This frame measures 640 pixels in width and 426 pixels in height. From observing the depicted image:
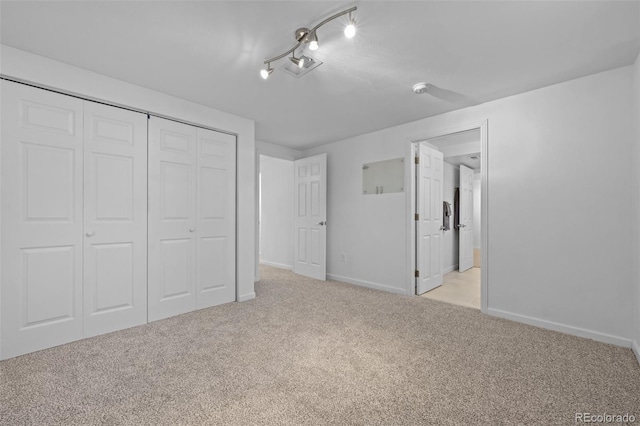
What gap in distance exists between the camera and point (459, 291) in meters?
4.08

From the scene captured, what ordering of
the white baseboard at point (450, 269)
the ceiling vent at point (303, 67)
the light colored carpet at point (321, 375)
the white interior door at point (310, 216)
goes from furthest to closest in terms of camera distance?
the white baseboard at point (450, 269) < the white interior door at point (310, 216) < the ceiling vent at point (303, 67) < the light colored carpet at point (321, 375)

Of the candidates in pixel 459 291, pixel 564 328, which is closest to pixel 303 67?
pixel 564 328

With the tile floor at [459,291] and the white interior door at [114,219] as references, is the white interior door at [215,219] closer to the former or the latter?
the white interior door at [114,219]

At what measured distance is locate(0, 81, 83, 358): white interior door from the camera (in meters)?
2.10

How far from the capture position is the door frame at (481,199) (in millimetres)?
3061

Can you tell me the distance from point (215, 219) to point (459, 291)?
3.52 m

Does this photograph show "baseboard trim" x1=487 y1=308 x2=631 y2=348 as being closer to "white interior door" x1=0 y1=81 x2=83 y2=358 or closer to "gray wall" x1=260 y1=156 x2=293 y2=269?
"gray wall" x1=260 y1=156 x2=293 y2=269

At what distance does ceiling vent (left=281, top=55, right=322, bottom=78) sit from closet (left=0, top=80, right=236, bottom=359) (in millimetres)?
1371

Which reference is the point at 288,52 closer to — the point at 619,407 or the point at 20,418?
the point at 20,418

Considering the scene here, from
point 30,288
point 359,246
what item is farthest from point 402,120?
point 30,288

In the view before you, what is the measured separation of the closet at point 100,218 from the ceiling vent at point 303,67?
4.50ft

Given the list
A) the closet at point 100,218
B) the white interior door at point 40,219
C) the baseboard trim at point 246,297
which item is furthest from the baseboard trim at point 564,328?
the white interior door at point 40,219

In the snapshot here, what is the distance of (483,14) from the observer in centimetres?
172

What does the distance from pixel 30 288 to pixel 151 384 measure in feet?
4.43
